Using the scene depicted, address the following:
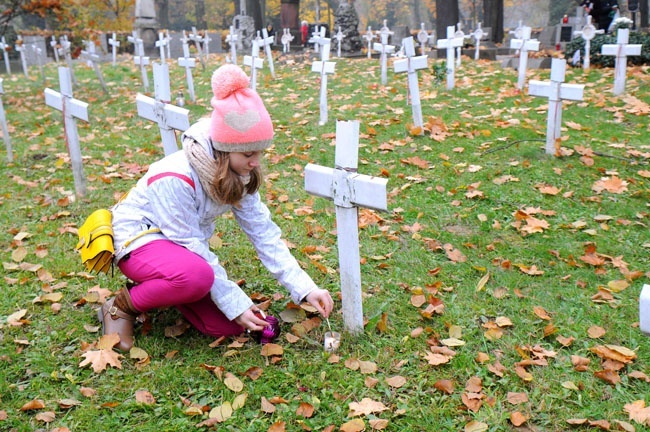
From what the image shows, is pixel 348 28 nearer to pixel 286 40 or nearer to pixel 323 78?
pixel 286 40

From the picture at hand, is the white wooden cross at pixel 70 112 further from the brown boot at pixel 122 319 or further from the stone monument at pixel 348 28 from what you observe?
the stone monument at pixel 348 28

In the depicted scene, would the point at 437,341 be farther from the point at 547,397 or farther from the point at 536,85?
the point at 536,85

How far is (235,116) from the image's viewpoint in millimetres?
2416

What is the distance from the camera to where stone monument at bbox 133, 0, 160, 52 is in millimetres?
20219

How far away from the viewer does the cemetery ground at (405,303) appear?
245cm

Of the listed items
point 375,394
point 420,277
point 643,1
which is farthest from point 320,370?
point 643,1

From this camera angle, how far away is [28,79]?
48.7ft

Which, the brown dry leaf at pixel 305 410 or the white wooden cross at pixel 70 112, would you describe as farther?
the white wooden cross at pixel 70 112

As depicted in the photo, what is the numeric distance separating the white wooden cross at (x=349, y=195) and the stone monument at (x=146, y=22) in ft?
64.3

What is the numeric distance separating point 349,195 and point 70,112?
3.18 metres

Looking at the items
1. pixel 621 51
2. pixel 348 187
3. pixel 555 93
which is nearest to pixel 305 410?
pixel 348 187

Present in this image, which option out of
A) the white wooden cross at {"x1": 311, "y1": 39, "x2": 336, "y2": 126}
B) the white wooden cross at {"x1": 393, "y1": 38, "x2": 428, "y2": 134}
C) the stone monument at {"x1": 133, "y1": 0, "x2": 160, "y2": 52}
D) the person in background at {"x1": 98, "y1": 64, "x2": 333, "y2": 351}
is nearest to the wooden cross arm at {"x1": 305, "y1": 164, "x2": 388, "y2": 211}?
the person in background at {"x1": 98, "y1": 64, "x2": 333, "y2": 351}

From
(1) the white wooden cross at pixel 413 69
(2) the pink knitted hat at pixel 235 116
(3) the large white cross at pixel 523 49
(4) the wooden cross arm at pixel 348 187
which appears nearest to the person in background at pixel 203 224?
(2) the pink knitted hat at pixel 235 116

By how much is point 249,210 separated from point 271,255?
26 centimetres
